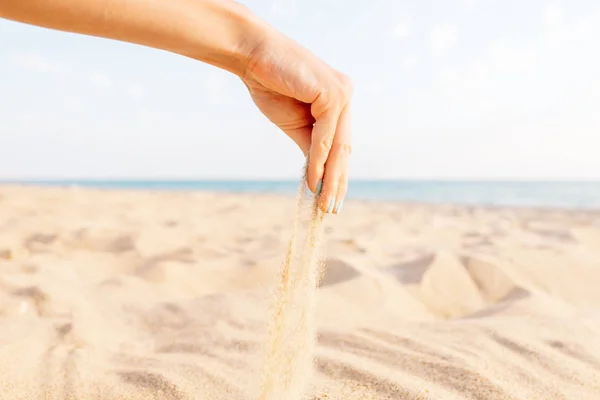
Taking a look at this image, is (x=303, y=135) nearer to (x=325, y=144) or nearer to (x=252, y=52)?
(x=325, y=144)

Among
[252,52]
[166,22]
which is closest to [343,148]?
[252,52]

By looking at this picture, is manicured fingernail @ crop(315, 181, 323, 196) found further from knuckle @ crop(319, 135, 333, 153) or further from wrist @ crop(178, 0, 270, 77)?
wrist @ crop(178, 0, 270, 77)

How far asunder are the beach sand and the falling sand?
3.9 inches

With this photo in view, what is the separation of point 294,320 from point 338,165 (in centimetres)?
40

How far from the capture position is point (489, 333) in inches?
68.6

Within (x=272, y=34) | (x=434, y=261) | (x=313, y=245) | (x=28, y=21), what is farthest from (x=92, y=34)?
(x=434, y=261)

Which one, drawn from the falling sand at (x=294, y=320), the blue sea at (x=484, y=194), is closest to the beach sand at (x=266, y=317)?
the falling sand at (x=294, y=320)

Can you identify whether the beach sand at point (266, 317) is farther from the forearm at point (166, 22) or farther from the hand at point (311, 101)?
the forearm at point (166, 22)

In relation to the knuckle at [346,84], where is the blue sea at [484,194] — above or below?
below

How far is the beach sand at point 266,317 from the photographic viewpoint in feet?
4.63

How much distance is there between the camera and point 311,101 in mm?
1016

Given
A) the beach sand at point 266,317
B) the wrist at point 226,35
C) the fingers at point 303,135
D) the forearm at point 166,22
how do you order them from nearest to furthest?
the forearm at point 166,22, the wrist at point 226,35, the fingers at point 303,135, the beach sand at point 266,317

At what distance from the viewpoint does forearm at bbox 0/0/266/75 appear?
0.77m

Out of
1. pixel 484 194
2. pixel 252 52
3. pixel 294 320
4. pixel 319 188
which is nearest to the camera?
pixel 252 52
